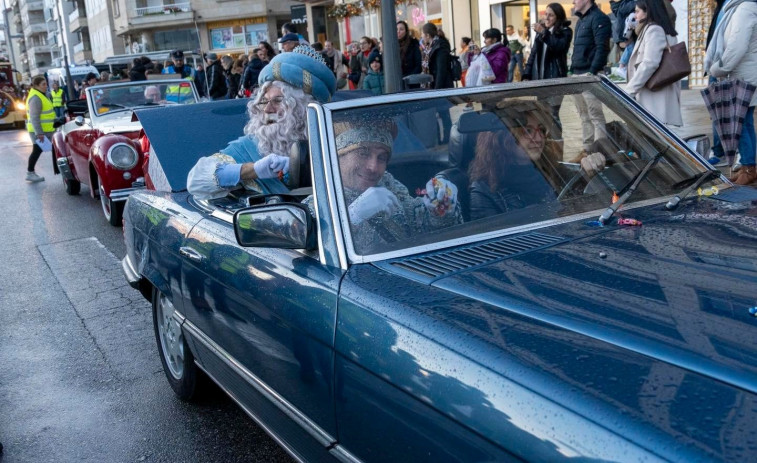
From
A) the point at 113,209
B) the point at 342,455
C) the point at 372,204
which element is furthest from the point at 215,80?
the point at 342,455

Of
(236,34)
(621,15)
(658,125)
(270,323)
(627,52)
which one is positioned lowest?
(270,323)

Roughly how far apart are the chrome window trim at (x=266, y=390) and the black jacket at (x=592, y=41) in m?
6.36

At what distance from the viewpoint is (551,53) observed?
29.3 feet

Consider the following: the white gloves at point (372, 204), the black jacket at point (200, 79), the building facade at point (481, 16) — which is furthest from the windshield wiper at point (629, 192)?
the black jacket at point (200, 79)

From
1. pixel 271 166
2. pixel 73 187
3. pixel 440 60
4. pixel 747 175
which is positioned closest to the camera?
pixel 271 166

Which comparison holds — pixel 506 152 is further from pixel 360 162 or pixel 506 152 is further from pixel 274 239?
pixel 274 239

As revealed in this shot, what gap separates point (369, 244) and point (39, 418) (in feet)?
7.93

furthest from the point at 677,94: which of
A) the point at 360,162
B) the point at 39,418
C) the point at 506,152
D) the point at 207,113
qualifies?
the point at 39,418

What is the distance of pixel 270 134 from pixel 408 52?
8.14 m

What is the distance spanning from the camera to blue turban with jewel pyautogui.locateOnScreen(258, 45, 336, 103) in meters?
3.66

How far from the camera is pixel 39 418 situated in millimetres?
3875

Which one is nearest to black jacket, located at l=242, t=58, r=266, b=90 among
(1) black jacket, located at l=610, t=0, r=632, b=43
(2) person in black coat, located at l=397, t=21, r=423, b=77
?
(2) person in black coat, located at l=397, t=21, r=423, b=77

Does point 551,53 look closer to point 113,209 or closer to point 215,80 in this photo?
point 113,209

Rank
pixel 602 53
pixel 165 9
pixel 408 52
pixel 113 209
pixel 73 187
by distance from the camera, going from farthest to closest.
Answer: pixel 165 9 → pixel 73 187 → pixel 408 52 → pixel 113 209 → pixel 602 53
